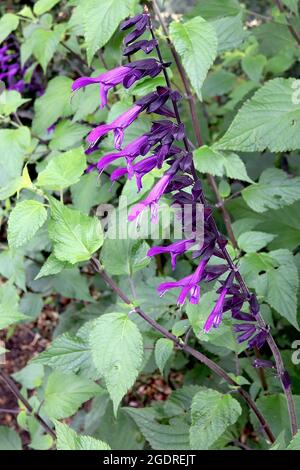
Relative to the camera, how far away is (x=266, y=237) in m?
1.42

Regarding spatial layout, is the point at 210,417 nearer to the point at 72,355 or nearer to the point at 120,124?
the point at 72,355

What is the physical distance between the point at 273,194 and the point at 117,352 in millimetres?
665

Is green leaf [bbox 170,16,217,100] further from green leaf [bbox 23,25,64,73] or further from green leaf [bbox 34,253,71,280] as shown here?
green leaf [bbox 23,25,64,73]

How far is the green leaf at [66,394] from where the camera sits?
1429 mm

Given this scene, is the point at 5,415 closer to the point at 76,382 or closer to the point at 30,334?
the point at 30,334

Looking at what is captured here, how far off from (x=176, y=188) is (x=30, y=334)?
245cm

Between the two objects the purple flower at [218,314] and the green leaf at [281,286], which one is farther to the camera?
the green leaf at [281,286]

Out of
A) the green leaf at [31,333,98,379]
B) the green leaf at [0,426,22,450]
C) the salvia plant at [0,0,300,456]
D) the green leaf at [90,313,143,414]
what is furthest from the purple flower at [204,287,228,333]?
the green leaf at [0,426,22,450]

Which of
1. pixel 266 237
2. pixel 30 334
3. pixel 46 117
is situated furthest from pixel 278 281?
pixel 30 334

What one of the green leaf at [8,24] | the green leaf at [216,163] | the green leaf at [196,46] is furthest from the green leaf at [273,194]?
the green leaf at [8,24]

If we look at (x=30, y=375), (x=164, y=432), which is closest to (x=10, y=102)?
(x=30, y=375)

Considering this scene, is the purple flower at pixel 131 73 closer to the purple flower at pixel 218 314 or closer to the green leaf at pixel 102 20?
the green leaf at pixel 102 20

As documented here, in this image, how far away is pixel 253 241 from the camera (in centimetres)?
142

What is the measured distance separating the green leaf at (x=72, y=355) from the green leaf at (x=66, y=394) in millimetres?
171
